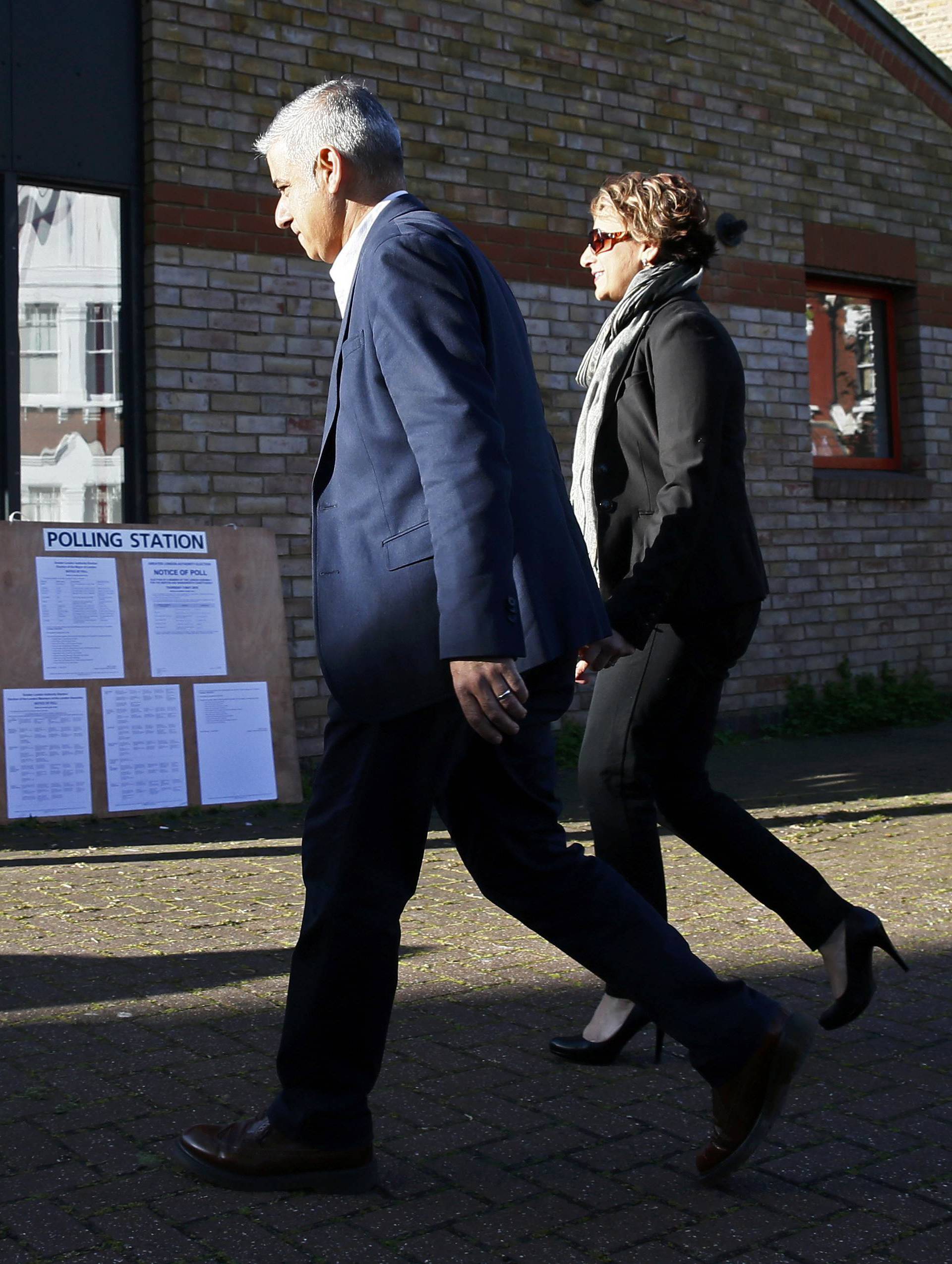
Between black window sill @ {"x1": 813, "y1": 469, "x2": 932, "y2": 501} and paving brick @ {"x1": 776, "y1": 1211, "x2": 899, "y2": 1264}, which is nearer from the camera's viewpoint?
paving brick @ {"x1": 776, "y1": 1211, "x2": 899, "y2": 1264}

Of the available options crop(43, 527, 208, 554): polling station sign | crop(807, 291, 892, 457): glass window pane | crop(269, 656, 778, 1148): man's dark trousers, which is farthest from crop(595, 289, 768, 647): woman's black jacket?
crop(807, 291, 892, 457): glass window pane

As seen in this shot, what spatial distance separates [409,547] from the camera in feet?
8.80

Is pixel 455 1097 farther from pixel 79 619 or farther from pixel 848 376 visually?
pixel 848 376

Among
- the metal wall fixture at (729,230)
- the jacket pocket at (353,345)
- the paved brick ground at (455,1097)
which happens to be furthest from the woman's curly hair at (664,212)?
the metal wall fixture at (729,230)

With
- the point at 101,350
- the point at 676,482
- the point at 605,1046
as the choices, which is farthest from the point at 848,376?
the point at 605,1046

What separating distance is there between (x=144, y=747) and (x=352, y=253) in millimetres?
4430

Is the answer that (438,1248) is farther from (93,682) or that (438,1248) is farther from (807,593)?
(807,593)

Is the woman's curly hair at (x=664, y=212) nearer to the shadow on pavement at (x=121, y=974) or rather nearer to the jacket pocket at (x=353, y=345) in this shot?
the jacket pocket at (x=353, y=345)

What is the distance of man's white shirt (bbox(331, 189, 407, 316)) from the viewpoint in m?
2.87

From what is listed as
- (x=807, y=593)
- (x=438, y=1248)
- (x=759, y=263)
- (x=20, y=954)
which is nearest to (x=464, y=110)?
(x=759, y=263)

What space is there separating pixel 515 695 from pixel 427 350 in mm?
612

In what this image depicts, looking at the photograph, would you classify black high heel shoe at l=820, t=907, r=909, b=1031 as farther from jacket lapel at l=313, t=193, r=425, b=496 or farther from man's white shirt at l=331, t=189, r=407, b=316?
man's white shirt at l=331, t=189, r=407, b=316

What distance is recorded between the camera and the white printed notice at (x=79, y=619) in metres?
6.84

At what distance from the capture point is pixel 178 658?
280 inches
